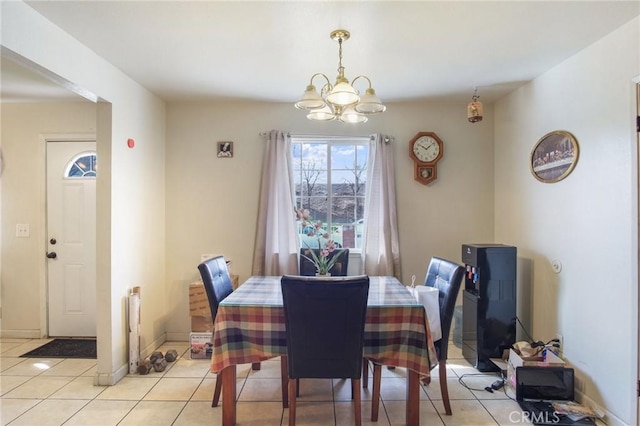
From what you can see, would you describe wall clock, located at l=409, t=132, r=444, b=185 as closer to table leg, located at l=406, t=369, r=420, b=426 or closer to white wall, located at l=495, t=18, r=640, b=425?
white wall, located at l=495, t=18, r=640, b=425

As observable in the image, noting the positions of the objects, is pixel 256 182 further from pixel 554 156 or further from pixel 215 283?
pixel 554 156

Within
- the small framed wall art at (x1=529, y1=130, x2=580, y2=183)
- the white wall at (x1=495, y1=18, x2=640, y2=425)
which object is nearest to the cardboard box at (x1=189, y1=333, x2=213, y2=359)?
the white wall at (x1=495, y1=18, x2=640, y2=425)

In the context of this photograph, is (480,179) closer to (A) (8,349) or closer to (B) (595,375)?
(B) (595,375)

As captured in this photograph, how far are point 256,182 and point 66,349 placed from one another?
7.89 ft

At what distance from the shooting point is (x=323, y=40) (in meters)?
2.27

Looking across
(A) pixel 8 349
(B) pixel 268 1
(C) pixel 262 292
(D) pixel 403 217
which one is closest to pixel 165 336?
(A) pixel 8 349

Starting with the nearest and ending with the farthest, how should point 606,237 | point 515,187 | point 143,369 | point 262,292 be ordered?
point 606,237 < point 262,292 < point 143,369 < point 515,187

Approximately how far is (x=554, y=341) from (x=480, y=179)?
1.66m

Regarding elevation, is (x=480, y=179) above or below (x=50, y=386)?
above

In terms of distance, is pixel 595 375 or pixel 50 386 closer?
pixel 595 375

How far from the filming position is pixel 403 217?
364 cm

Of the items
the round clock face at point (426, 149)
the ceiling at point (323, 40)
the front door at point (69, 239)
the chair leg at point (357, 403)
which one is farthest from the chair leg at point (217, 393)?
the round clock face at point (426, 149)

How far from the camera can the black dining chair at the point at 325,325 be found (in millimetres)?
1818

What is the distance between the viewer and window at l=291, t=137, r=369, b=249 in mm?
3715
